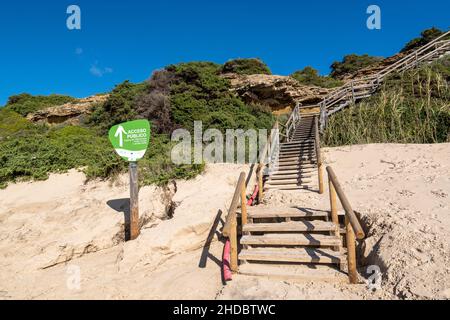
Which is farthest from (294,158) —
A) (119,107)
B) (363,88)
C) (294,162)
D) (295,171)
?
(119,107)

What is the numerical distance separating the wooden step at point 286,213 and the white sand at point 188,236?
0.57 metres

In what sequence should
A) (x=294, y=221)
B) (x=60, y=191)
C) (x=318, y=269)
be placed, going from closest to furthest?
1. (x=318, y=269)
2. (x=294, y=221)
3. (x=60, y=191)

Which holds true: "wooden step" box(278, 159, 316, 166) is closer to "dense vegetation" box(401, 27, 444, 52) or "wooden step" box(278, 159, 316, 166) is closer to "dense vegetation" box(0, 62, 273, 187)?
"dense vegetation" box(0, 62, 273, 187)

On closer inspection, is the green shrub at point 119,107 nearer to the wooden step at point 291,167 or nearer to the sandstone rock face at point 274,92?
the sandstone rock face at point 274,92

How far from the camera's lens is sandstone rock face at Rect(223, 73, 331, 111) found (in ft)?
57.4

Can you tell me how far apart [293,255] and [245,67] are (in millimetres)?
20526

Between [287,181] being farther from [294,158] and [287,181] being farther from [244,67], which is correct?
[244,67]

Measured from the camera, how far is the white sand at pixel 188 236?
129 inches

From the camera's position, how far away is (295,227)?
4363 mm

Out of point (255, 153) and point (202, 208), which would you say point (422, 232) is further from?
point (255, 153)

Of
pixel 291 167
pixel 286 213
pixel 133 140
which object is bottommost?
pixel 286 213

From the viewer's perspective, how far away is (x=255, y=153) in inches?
368
